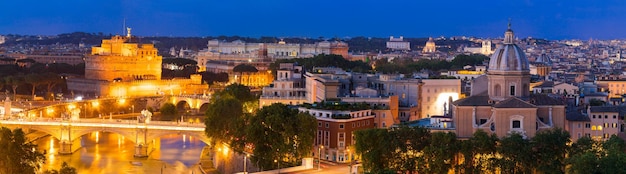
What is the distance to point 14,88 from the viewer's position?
7156 cm

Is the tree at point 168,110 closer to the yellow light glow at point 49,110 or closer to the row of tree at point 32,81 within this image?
the yellow light glow at point 49,110

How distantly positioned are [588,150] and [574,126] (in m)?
6.09

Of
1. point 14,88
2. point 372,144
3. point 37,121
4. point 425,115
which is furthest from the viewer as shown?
point 14,88

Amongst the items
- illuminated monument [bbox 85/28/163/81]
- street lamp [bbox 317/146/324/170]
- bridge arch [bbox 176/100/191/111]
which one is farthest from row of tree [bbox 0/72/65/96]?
street lamp [bbox 317/146/324/170]

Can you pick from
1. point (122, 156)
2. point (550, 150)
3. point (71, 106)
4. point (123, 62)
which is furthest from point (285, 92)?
point (123, 62)

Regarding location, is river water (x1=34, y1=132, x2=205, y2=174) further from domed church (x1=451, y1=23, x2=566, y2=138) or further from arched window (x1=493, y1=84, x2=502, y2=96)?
arched window (x1=493, y1=84, x2=502, y2=96)

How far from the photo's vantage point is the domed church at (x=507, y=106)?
34719 mm

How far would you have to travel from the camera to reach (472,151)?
107 ft

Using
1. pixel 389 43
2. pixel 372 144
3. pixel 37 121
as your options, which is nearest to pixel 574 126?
pixel 372 144

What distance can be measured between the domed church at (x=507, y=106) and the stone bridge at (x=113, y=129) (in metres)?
13.8

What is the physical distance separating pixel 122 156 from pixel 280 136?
38.7ft

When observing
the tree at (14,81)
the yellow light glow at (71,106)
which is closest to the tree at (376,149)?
the yellow light glow at (71,106)

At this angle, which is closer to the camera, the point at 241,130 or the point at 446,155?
the point at 446,155

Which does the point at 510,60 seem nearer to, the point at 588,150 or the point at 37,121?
the point at 588,150
